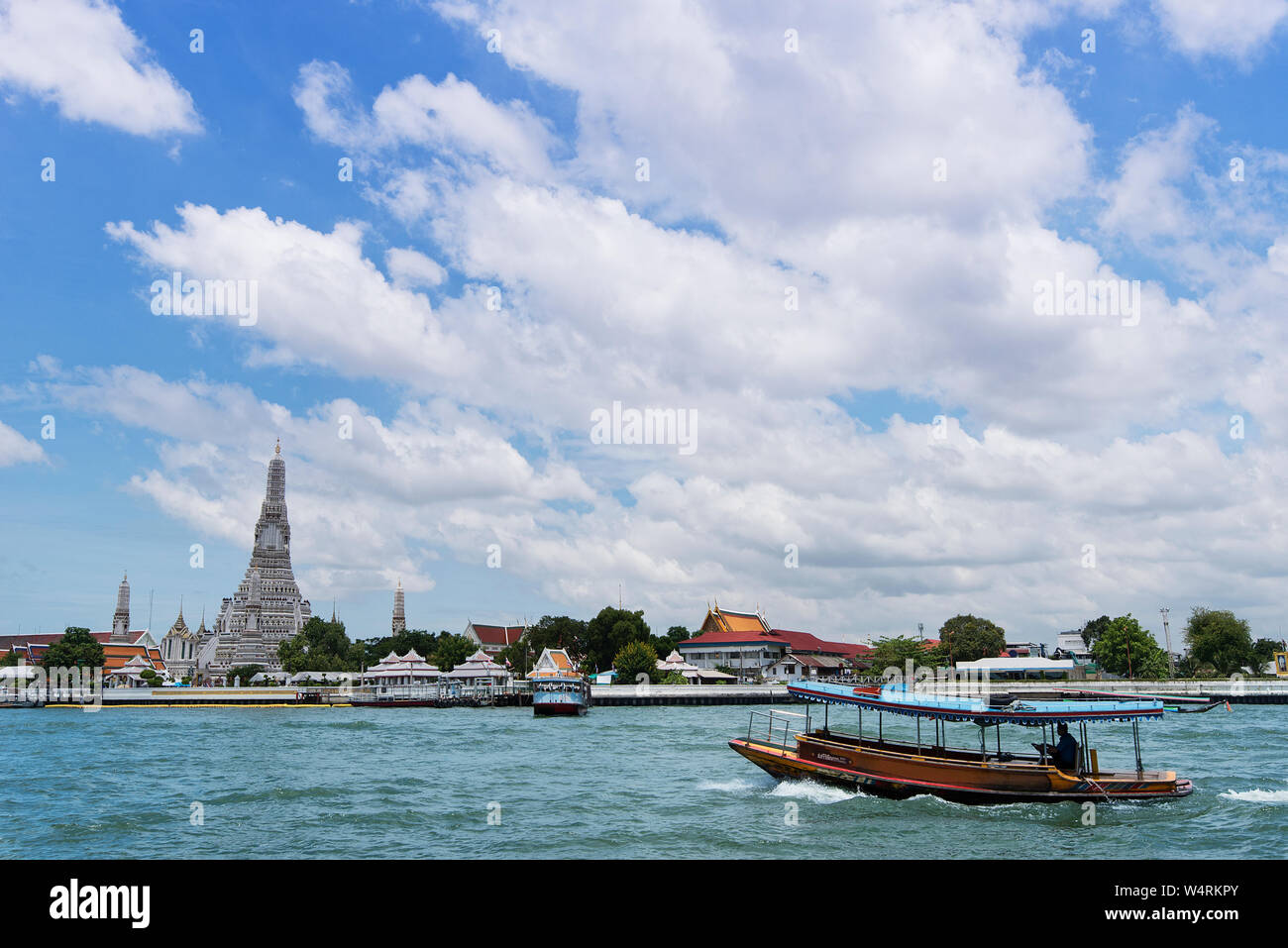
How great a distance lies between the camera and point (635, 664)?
83.3m

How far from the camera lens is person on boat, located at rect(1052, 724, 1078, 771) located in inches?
791

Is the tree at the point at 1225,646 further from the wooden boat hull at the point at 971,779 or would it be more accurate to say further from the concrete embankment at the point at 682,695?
the wooden boat hull at the point at 971,779

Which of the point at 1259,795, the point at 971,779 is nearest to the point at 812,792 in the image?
the point at 971,779

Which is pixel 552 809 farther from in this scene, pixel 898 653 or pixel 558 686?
pixel 898 653

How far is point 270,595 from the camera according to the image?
414 ft

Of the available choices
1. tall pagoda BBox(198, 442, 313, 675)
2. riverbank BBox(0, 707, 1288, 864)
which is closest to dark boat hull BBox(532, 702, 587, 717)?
riverbank BBox(0, 707, 1288, 864)

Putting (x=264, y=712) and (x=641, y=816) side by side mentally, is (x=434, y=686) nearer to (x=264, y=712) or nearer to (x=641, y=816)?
→ (x=264, y=712)

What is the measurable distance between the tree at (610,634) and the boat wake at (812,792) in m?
64.8

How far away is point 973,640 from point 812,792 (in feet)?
284

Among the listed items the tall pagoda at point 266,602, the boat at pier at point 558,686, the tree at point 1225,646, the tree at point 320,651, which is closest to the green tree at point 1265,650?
the tree at point 1225,646
